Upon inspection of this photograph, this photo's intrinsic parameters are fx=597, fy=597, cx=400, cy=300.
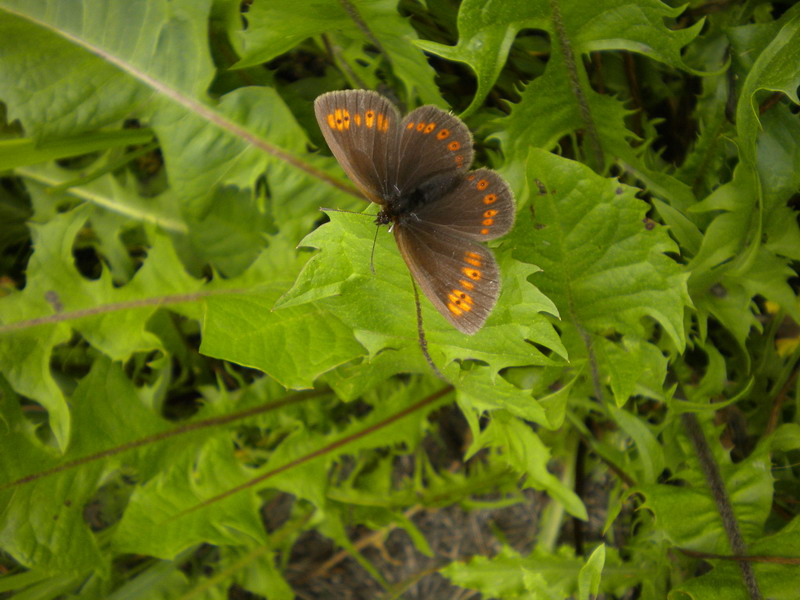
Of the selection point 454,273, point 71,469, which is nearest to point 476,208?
point 454,273

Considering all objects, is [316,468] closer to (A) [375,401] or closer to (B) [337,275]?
(A) [375,401]

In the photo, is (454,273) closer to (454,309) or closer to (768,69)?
(454,309)

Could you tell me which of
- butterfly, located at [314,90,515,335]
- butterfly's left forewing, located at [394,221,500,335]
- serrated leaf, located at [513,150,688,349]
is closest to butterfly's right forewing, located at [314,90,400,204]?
butterfly, located at [314,90,515,335]

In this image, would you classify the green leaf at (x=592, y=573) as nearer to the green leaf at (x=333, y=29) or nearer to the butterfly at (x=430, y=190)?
the butterfly at (x=430, y=190)

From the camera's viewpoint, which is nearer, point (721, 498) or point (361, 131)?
point (361, 131)

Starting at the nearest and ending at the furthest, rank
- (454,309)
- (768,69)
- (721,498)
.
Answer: (454,309), (768,69), (721,498)

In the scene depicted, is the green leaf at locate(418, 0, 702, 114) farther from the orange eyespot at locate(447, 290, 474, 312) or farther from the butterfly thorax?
the orange eyespot at locate(447, 290, 474, 312)
